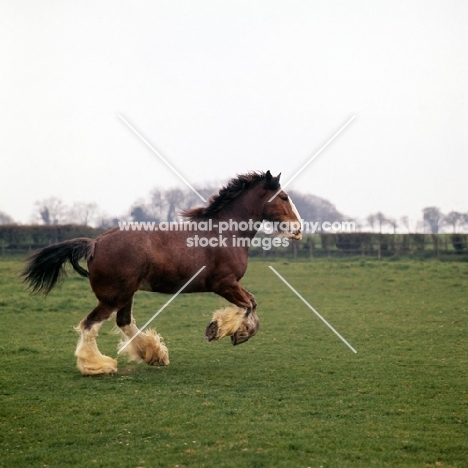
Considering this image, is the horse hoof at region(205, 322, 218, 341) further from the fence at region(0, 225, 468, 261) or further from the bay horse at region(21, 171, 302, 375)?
the fence at region(0, 225, 468, 261)

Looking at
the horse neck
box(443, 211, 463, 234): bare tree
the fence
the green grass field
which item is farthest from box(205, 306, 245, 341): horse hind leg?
box(443, 211, 463, 234): bare tree

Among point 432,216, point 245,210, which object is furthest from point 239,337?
point 432,216

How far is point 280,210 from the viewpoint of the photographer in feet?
32.9

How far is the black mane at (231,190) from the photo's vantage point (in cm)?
998

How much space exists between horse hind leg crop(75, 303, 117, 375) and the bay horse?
0.01 m

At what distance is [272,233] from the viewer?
1039cm

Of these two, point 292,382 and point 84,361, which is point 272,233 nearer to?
point 292,382

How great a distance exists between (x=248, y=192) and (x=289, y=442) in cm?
506

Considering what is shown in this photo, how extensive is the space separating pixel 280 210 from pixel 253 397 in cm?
334


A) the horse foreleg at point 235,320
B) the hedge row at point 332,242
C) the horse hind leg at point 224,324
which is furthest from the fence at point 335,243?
the horse hind leg at point 224,324

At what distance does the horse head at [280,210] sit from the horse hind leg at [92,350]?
2920 mm

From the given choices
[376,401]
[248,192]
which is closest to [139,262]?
[248,192]

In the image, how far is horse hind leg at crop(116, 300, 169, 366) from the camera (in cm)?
972

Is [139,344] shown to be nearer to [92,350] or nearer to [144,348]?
[144,348]
